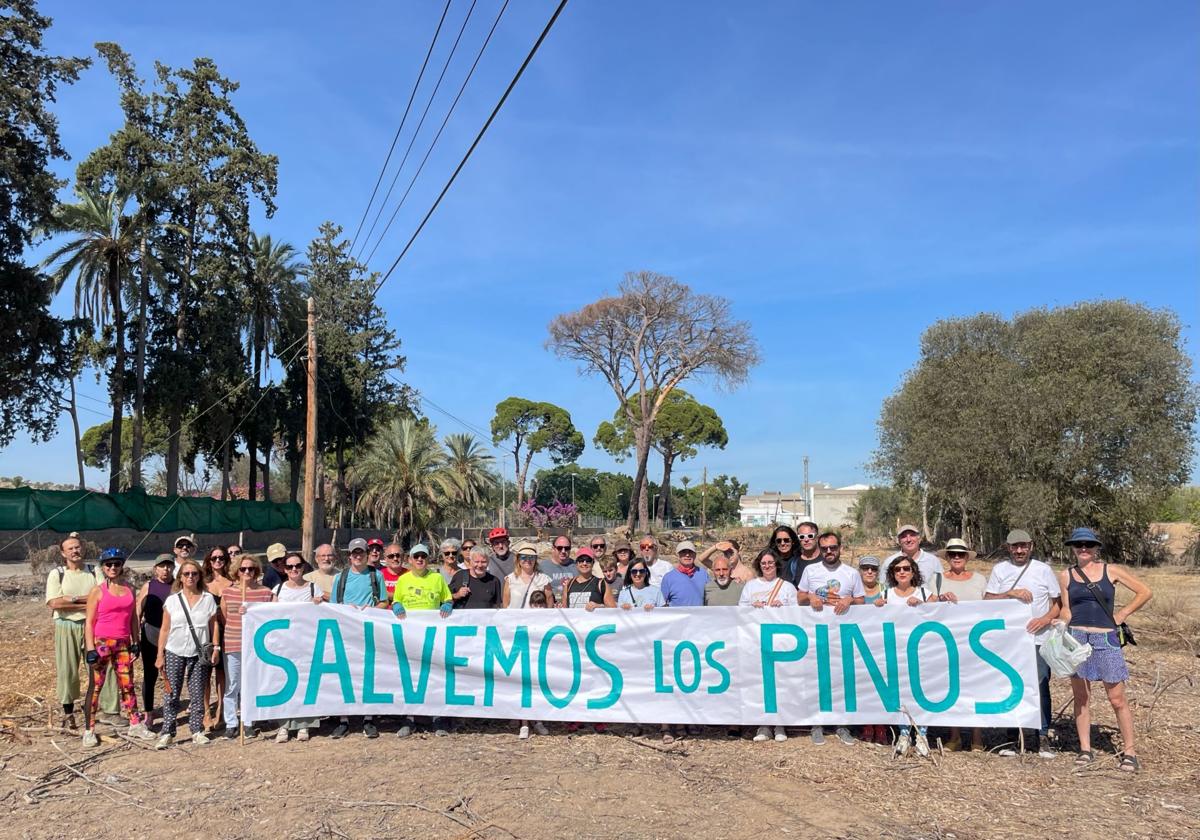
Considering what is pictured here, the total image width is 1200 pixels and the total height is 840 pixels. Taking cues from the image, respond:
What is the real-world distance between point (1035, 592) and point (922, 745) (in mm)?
1411

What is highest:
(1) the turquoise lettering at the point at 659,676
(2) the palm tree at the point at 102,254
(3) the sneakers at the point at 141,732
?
(2) the palm tree at the point at 102,254

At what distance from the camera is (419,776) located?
5910mm

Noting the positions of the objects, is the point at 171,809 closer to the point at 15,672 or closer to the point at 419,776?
the point at 419,776

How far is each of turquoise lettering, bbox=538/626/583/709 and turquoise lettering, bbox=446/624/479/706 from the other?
1.87 feet

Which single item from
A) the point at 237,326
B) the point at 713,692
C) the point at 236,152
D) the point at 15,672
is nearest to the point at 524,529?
the point at 237,326

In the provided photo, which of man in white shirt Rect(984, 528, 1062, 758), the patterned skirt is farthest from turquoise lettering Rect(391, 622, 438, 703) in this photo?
the patterned skirt

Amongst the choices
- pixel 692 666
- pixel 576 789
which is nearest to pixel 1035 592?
pixel 692 666

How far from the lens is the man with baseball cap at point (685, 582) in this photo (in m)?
7.61

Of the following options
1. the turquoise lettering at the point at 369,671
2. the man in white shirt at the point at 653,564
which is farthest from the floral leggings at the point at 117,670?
the man in white shirt at the point at 653,564

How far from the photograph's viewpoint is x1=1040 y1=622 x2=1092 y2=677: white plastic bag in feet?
19.8

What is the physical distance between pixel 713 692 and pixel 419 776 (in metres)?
2.32

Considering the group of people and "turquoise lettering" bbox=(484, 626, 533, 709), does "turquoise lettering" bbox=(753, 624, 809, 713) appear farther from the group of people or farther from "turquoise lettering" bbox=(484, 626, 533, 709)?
"turquoise lettering" bbox=(484, 626, 533, 709)

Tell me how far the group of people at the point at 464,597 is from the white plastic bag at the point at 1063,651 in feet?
0.29

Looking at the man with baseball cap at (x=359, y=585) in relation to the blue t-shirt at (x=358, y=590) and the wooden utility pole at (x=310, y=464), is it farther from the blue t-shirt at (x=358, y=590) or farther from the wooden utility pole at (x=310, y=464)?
the wooden utility pole at (x=310, y=464)
